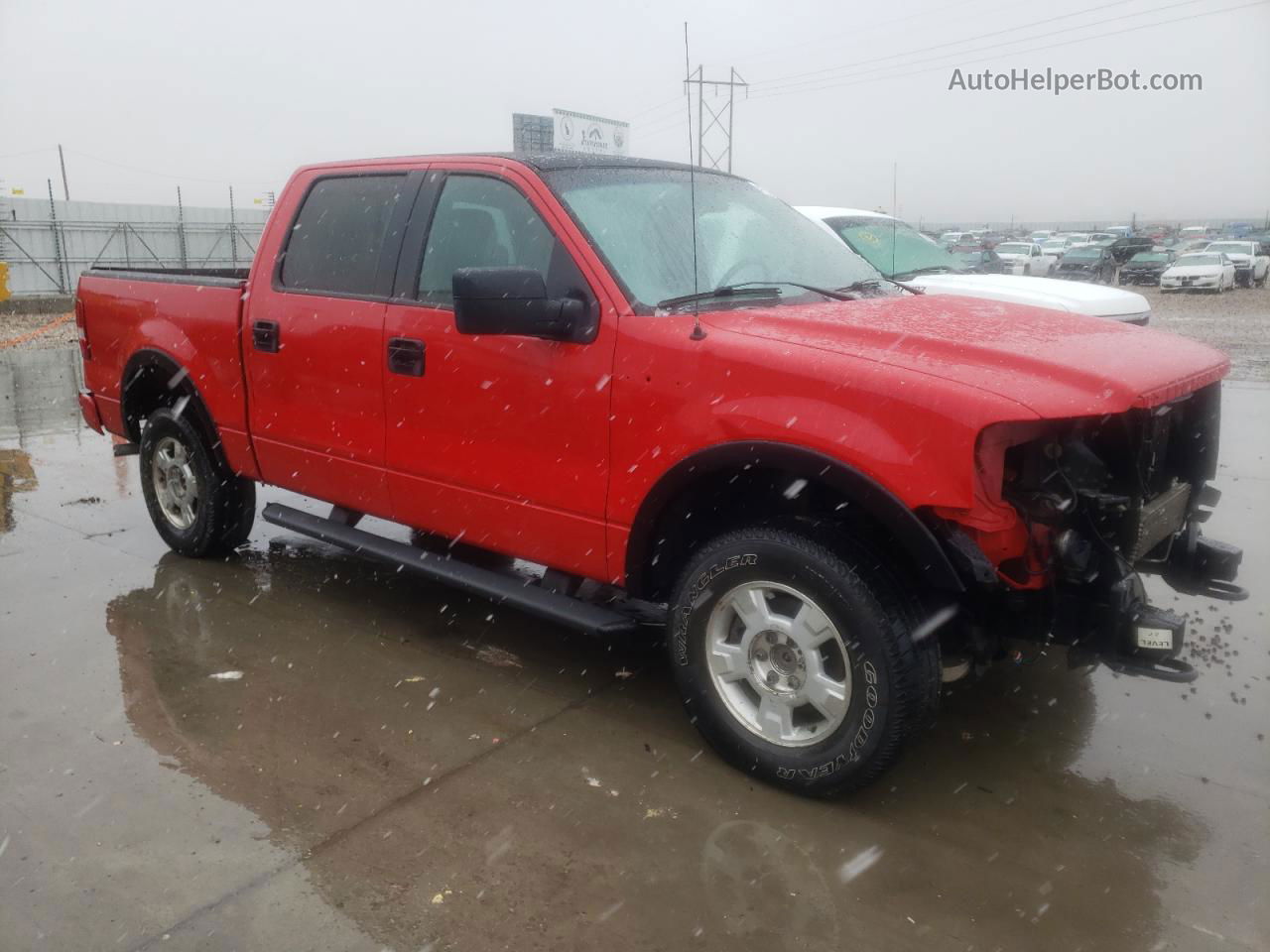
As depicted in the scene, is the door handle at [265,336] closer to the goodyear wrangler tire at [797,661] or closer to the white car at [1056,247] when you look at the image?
the goodyear wrangler tire at [797,661]

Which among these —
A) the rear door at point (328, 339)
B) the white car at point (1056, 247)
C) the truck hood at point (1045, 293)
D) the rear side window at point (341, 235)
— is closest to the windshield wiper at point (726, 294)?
the rear door at point (328, 339)

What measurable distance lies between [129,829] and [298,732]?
0.72m

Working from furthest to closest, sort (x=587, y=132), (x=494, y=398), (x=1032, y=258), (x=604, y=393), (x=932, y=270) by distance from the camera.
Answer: (x=587, y=132) → (x=1032, y=258) → (x=932, y=270) → (x=494, y=398) → (x=604, y=393)

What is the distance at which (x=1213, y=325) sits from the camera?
19922 millimetres

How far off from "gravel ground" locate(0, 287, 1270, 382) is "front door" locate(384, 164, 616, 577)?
37.1 ft

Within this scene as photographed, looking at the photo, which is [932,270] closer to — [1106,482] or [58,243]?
[1106,482]

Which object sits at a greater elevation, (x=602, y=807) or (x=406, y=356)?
(x=406, y=356)

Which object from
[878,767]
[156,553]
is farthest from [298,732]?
[156,553]

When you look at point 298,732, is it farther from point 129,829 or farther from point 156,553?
point 156,553

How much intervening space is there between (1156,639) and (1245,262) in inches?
1404

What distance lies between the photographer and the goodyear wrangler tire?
3.12m

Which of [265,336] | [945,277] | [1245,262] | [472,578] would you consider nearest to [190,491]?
[265,336]

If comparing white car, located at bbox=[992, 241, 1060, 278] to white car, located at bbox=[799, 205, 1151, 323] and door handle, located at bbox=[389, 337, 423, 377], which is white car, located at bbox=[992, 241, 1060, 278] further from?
door handle, located at bbox=[389, 337, 423, 377]

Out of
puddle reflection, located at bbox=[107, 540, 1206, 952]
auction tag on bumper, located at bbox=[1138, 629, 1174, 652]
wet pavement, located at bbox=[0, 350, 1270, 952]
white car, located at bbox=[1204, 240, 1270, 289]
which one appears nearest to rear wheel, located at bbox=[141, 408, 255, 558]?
wet pavement, located at bbox=[0, 350, 1270, 952]
